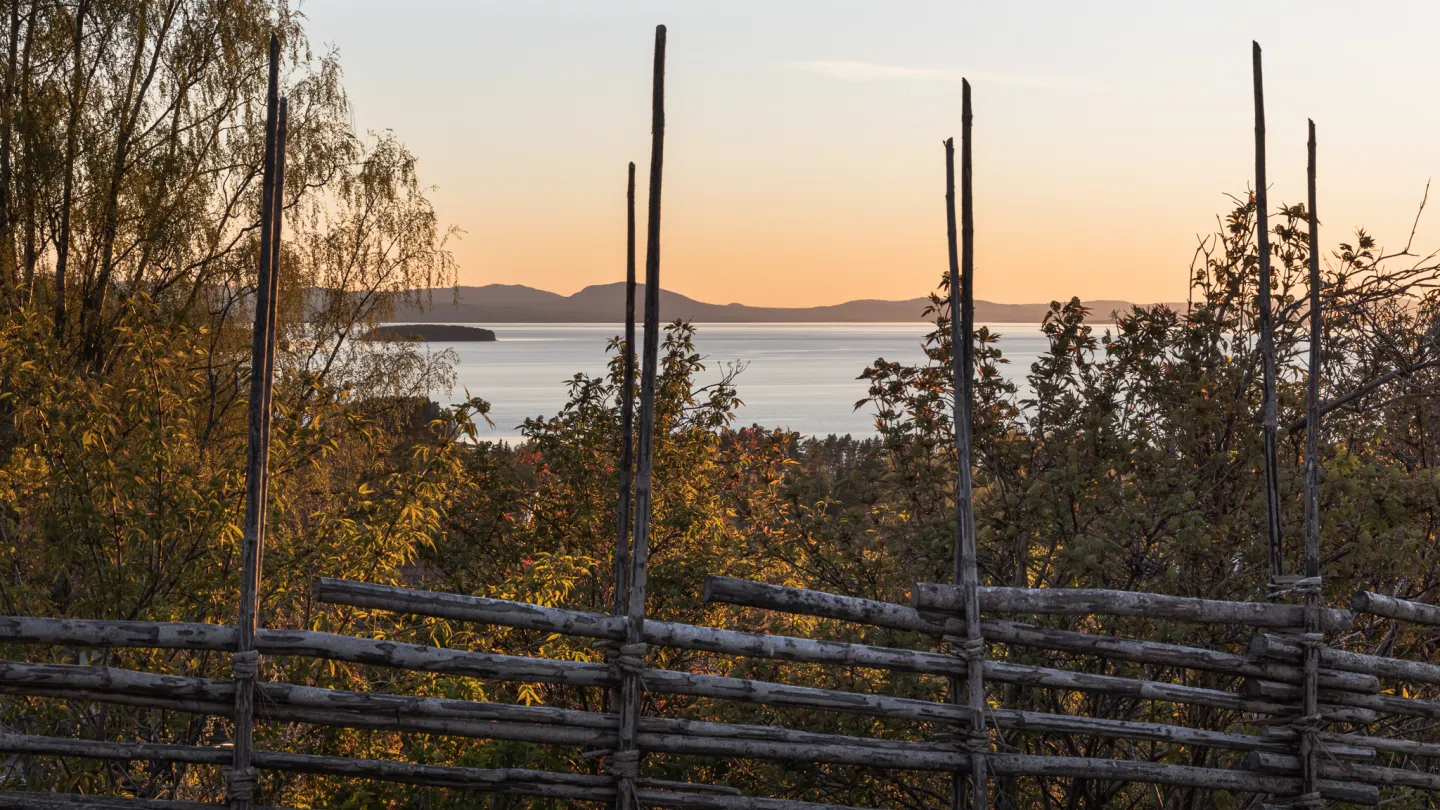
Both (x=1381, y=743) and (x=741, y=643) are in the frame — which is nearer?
(x=741, y=643)

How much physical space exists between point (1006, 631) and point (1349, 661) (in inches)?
56.9

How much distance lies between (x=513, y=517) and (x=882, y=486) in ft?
9.72


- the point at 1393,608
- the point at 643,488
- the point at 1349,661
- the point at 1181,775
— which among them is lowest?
the point at 1181,775

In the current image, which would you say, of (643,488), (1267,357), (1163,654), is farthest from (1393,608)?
(643,488)

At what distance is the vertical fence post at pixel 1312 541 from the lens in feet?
14.0

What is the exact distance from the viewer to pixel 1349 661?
456 centimetres

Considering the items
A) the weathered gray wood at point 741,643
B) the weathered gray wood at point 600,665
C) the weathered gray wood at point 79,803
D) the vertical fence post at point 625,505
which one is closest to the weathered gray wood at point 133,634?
the weathered gray wood at point 600,665

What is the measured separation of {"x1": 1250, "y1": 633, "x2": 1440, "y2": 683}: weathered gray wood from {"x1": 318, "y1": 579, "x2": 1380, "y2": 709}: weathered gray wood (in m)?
0.06

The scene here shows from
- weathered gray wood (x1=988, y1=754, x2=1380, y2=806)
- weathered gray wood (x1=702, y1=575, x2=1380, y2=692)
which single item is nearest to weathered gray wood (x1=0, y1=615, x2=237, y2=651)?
weathered gray wood (x1=702, y1=575, x2=1380, y2=692)

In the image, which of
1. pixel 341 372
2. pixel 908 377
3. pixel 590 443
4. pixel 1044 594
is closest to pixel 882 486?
pixel 908 377

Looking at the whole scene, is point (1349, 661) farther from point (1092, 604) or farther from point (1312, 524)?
point (1092, 604)

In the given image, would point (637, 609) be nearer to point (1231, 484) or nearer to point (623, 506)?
point (623, 506)

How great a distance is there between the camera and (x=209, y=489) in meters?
5.21

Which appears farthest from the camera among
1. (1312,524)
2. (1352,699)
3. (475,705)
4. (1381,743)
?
(1381,743)
